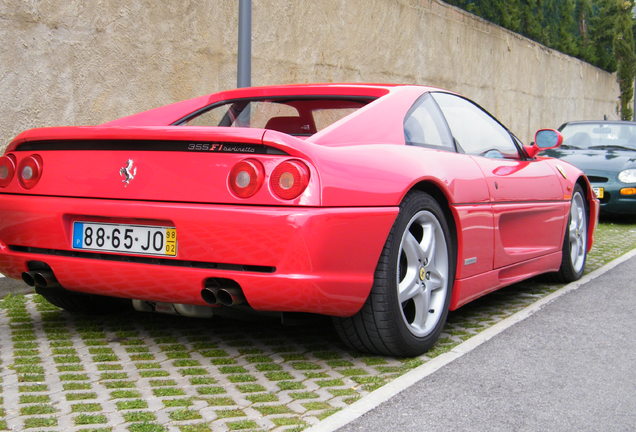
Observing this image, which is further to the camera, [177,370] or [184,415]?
[177,370]

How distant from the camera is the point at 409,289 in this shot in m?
3.92

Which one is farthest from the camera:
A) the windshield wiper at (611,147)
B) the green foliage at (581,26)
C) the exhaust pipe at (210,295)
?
the green foliage at (581,26)

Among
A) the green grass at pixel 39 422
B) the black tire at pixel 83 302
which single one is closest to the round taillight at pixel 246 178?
the green grass at pixel 39 422

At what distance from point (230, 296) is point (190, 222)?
34 cm

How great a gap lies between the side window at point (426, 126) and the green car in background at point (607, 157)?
6.72 meters

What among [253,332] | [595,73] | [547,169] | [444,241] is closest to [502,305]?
[547,169]

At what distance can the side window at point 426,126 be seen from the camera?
13.9 ft

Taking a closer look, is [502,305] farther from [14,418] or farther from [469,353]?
[14,418]

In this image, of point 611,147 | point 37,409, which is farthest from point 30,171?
point 611,147

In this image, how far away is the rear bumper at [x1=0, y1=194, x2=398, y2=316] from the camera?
3324 millimetres

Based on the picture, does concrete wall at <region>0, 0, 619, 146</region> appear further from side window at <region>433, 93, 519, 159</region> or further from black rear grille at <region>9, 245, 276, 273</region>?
side window at <region>433, 93, 519, 159</region>

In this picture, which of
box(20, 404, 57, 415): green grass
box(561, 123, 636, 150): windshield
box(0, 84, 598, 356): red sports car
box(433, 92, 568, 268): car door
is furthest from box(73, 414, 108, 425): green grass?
box(561, 123, 636, 150): windshield

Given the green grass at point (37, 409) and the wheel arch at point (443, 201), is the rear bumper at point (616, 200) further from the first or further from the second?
the green grass at point (37, 409)

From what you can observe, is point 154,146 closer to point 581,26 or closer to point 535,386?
point 535,386
